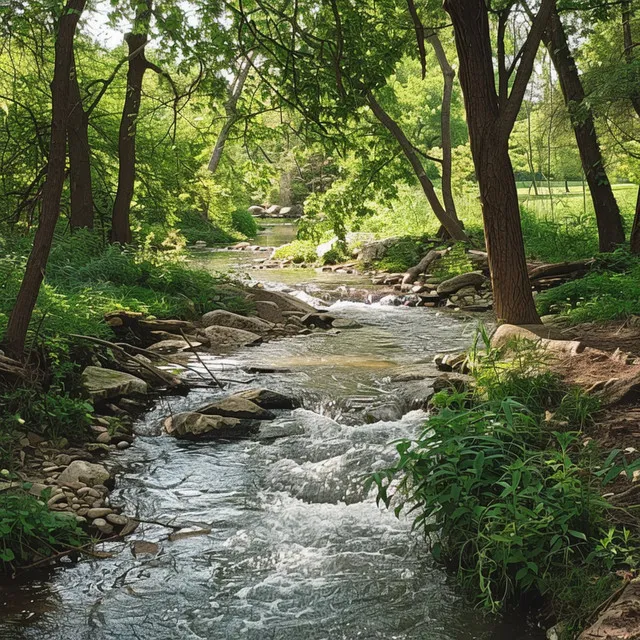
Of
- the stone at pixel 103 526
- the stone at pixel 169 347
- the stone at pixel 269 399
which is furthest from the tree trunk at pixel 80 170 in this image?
the stone at pixel 103 526

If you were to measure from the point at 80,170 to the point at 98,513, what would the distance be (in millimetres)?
8243

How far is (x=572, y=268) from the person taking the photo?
12250mm

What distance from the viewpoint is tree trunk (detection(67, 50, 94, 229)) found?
11.6m

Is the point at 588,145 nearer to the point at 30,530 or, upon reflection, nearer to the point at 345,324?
the point at 345,324

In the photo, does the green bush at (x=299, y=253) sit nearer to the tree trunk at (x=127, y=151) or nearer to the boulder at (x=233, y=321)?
the tree trunk at (x=127, y=151)

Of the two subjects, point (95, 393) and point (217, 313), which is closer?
point (95, 393)

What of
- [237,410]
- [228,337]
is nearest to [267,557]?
[237,410]

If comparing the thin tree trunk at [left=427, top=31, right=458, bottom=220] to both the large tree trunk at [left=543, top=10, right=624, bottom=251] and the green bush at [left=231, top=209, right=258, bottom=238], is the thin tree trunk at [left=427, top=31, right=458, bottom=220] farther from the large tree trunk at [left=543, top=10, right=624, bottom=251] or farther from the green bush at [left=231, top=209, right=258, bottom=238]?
the green bush at [left=231, top=209, right=258, bottom=238]

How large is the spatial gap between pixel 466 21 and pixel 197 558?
18.6ft

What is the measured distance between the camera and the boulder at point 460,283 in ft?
45.8

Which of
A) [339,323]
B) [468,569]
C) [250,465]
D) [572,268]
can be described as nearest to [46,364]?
[250,465]

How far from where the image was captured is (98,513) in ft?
16.0

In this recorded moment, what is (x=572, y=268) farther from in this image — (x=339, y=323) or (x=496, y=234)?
(x=496, y=234)

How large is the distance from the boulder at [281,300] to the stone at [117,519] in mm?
7587
